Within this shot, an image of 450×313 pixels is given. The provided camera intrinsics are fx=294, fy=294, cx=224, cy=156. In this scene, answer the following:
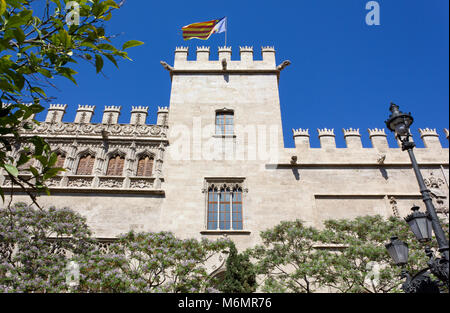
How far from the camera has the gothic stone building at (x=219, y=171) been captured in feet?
43.9

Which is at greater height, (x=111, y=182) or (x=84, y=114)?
(x=84, y=114)

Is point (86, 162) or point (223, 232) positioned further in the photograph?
point (86, 162)

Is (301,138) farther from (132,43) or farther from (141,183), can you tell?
(132,43)

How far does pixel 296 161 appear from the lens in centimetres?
1477

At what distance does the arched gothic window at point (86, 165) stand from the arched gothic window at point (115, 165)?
842mm

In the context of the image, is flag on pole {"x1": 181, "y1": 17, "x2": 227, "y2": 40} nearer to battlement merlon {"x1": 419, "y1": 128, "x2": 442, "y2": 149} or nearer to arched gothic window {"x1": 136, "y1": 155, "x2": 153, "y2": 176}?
arched gothic window {"x1": 136, "y1": 155, "x2": 153, "y2": 176}

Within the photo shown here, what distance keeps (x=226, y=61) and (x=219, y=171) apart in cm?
761

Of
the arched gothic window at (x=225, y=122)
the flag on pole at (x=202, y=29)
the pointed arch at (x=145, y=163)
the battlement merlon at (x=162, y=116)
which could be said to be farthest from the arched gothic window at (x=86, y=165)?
the flag on pole at (x=202, y=29)

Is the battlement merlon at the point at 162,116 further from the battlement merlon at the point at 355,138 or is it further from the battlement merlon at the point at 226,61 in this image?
the battlement merlon at the point at 355,138

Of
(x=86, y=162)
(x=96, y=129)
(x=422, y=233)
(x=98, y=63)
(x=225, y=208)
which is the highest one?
(x=96, y=129)

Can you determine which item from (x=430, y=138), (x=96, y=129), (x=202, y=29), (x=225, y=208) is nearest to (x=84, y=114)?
(x=96, y=129)

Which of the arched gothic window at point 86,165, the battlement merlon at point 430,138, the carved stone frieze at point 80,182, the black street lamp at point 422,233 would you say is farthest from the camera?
the battlement merlon at point 430,138

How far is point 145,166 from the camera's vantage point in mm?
15016

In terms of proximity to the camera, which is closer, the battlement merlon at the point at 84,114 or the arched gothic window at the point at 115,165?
the arched gothic window at the point at 115,165
